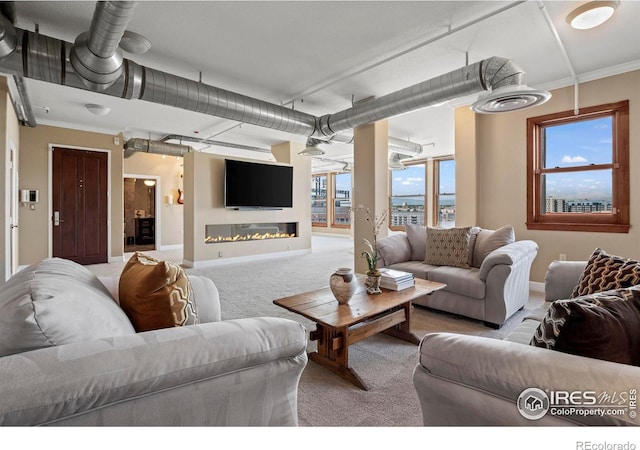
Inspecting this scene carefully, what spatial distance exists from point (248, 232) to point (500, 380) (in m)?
6.61

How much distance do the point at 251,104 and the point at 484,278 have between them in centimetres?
337

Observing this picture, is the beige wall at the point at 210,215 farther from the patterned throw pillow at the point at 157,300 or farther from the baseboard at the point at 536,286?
the patterned throw pillow at the point at 157,300

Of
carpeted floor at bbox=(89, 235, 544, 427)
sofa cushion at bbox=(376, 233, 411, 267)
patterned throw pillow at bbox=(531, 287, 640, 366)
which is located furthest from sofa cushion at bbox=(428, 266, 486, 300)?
patterned throw pillow at bbox=(531, 287, 640, 366)

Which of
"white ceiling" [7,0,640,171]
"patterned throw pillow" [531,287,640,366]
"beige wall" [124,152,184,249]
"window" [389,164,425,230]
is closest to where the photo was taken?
"patterned throw pillow" [531,287,640,366]

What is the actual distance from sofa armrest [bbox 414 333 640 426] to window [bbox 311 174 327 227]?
11879mm

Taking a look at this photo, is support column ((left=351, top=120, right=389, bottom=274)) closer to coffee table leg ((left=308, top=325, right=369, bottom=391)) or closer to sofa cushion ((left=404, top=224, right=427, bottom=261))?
sofa cushion ((left=404, top=224, right=427, bottom=261))

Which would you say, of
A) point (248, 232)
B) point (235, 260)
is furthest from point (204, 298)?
point (248, 232)

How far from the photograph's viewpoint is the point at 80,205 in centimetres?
621

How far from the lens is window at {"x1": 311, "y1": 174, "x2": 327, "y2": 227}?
12922 millimetres

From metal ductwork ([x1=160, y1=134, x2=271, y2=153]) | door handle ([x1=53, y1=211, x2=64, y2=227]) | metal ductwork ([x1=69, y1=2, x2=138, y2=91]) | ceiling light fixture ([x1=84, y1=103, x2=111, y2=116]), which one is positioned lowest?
door handle ([x1=53, y1=211, x2=64, y2=227])

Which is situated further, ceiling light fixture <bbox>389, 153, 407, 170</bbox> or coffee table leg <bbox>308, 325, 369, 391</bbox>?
ceiling light fixture <bbox>389, 153, 407, 170</bbox>

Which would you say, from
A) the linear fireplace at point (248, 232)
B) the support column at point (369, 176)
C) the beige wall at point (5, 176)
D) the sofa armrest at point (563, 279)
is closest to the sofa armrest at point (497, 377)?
the sofa armrest at point (563, 279)
